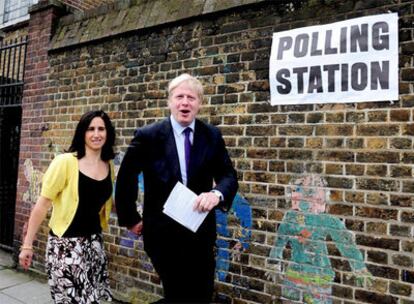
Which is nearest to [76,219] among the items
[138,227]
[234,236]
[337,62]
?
[138,227]

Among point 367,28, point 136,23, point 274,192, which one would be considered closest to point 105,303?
point 274,192

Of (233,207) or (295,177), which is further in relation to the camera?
(233,207)

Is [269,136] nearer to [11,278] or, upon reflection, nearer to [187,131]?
[187,131]

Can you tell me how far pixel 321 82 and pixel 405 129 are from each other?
70cm

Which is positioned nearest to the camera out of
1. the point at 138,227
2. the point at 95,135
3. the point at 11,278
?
the point at 138,227

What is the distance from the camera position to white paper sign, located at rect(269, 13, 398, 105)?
112 inches

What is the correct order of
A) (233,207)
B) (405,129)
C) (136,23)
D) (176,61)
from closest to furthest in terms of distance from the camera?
(405,129) → (233,207) → (176,61) → (136,23)

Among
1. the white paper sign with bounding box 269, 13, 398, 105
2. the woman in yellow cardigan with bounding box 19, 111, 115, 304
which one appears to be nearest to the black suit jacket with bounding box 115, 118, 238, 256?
the woman in yellow cardigan with bounding box 19, 111, 115, 304

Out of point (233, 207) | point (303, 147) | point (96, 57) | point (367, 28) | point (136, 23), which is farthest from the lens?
point (96, 57)

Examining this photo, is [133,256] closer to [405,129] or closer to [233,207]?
[233,207]

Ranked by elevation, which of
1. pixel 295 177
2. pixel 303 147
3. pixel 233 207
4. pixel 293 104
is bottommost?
pixel 233 207

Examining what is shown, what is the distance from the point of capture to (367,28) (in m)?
2.92

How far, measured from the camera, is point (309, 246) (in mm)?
3102

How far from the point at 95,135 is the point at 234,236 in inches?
58.4
